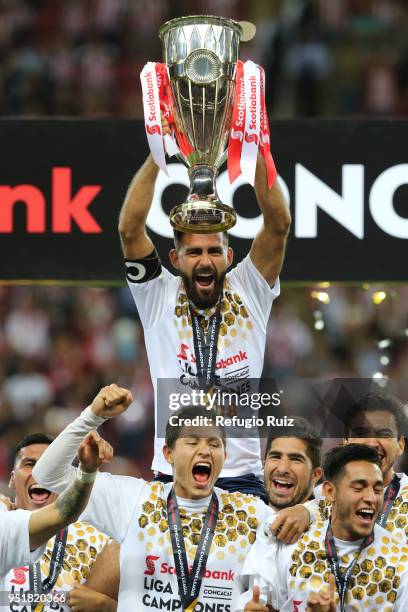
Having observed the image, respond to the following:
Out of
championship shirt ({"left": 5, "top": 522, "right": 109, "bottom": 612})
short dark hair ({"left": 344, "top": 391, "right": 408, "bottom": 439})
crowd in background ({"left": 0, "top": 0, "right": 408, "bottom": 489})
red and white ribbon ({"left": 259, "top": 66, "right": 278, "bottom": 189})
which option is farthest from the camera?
crowd in background ({"left": 0, "top": 0, "right": 408, "bottom": 489})

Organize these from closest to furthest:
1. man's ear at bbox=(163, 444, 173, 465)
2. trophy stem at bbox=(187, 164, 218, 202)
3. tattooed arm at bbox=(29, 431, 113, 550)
A: tattooed arm at bbox=(29, 431, 113, 550) < trophy stem at bbox=(187, 164, 218, 202) < man's ear at bbox=(163, 444, 173, 465)

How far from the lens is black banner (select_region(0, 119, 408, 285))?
6836mm

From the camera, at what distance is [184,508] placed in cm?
575

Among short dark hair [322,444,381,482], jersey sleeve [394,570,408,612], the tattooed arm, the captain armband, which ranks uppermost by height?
the captain armband

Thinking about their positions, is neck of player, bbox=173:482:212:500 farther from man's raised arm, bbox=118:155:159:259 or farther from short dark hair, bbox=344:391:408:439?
man's raised arm, bbox=118:155:159:259

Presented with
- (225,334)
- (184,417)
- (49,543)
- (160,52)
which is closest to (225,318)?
(225,334)

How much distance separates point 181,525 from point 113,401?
78 centimetres

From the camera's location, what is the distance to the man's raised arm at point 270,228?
5.93m

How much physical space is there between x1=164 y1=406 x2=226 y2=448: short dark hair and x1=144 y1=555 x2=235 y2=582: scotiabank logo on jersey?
1.42ft

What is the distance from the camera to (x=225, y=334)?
5.98 metres

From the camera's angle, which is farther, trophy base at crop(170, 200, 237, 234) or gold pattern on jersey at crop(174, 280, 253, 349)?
gold pattern on jersey at crop(174, 280, 253, 349)

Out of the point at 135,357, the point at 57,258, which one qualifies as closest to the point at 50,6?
the point at 135,357

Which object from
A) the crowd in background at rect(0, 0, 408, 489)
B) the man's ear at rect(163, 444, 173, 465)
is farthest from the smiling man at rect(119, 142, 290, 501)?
the crowd in background at rect(0, 0, 408, 489)

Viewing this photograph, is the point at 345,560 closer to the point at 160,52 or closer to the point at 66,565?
the point at 66,565
